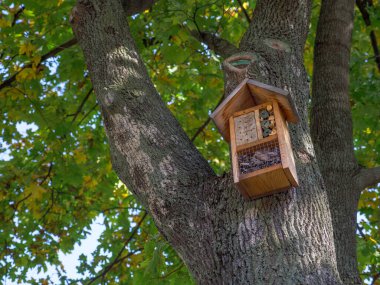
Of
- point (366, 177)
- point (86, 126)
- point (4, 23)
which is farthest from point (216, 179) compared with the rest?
point (86, 126)

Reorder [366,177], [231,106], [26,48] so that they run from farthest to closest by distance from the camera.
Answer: [26,48], [366,177], [231,106]

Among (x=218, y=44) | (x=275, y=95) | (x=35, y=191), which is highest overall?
(x=218, y=44)

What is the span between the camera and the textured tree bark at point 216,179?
2.06 m

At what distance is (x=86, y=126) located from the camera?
652cm

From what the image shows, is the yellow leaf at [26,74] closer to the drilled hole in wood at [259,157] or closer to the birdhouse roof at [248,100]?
the birdhouse roof at [248,100]

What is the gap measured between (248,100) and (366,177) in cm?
113

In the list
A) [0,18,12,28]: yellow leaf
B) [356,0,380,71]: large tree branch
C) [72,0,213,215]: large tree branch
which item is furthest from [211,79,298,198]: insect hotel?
[0,18,12,28]: yellow leaf

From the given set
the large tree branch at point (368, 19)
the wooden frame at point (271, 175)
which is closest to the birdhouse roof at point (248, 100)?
the wooden frame at point (271, 175)

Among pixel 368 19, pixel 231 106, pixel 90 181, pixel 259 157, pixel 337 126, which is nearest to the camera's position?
pixel 259 157

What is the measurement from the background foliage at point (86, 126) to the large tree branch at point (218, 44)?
132mm

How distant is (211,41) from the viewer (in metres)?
4.03

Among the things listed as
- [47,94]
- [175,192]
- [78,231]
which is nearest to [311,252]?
[175,192]

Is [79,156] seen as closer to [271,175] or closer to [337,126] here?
[337,126]

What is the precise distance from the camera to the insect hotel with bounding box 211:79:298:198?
2195 millimetres
